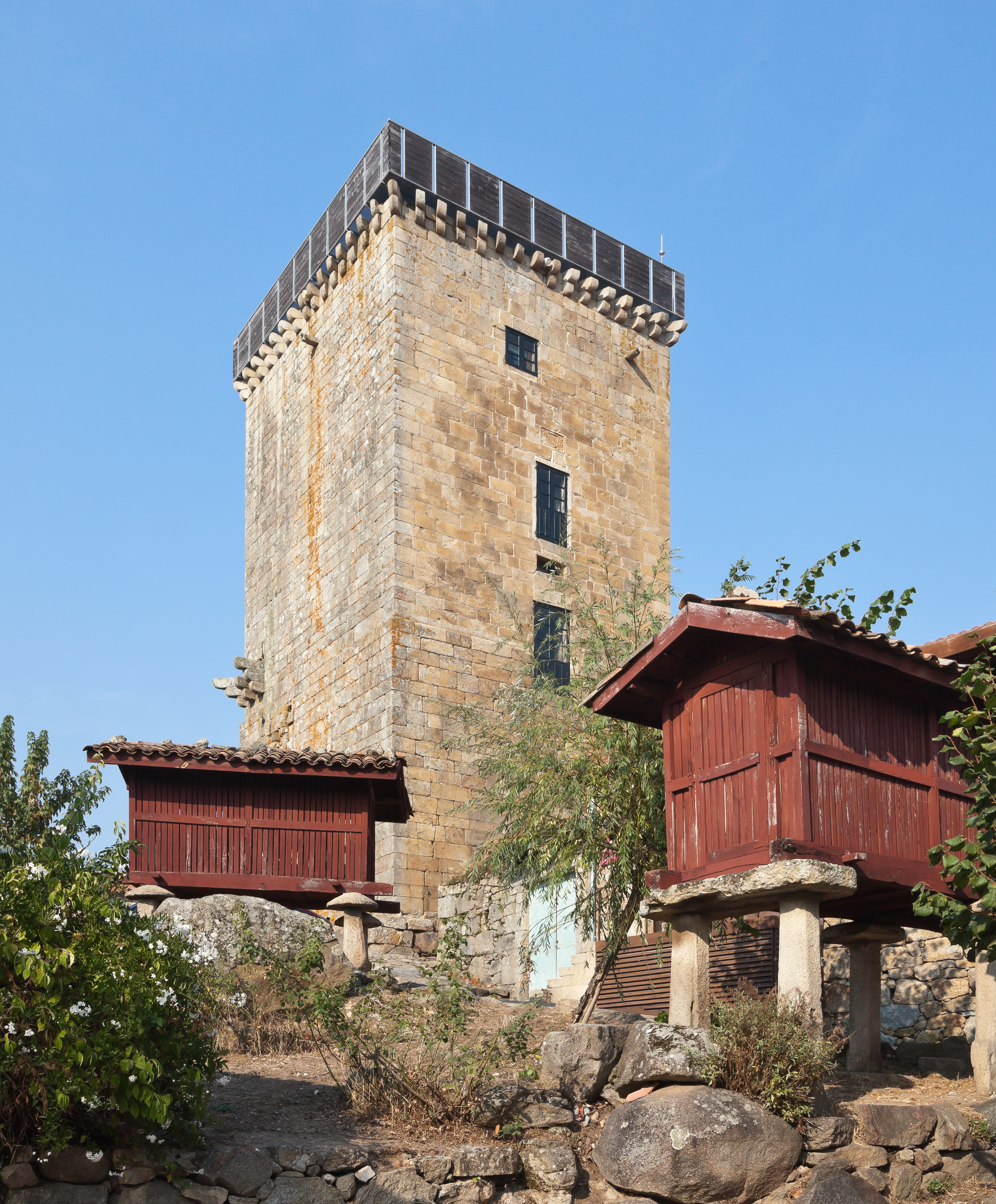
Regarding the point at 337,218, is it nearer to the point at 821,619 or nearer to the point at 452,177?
the point at 452,177

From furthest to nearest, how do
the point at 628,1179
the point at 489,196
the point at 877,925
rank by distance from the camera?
1. the point at 489,196
2. the point at 877,925
3. the point at 628,1179

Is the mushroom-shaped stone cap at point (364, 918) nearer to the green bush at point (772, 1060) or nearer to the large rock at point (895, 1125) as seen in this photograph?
the green bush at point (772, 1060)

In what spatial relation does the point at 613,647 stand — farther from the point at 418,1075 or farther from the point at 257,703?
the point at 257,703

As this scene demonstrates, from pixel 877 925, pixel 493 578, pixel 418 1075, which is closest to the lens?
pixel 418 1075

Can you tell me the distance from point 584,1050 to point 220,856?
21.8 ft

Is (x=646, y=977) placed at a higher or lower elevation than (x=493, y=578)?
lower

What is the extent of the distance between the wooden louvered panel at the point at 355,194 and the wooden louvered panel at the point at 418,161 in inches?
42.4

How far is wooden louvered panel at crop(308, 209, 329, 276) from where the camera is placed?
1090 inches

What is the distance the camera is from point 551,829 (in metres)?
15.6

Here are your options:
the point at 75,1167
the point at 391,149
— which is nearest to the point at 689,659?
the point at 75,1167

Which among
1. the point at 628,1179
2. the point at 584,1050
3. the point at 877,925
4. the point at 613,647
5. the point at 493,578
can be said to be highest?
the point at 493,578

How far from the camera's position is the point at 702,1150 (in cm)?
984

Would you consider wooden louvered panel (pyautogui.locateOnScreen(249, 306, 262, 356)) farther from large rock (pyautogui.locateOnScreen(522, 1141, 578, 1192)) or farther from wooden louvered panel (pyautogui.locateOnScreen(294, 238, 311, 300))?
large rock (pyautogui.locateOnScreen(522, 1141, 578, 1192))

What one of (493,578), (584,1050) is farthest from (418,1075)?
(493,578)
